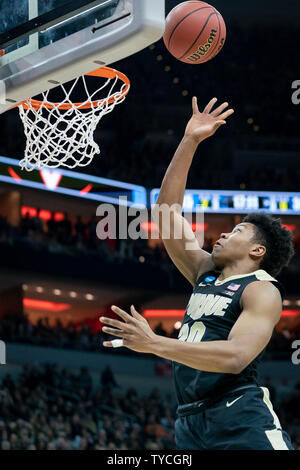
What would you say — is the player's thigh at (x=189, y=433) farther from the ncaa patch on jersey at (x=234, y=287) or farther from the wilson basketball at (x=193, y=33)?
the wilson basketball at (x=193, y=33)

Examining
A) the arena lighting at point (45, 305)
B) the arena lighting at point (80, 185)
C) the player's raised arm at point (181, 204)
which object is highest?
the arena lighting at point (80, 185)

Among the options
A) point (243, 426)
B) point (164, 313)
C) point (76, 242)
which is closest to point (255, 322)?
point (243, 426)

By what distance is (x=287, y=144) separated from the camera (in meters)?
17.8

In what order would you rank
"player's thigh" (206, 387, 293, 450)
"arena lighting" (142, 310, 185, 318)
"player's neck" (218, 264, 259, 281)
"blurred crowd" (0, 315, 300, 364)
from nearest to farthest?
1. "player's thigh" (206, 387, 293, 450)
2. "player's neck" (218, 264, 259, 281)
3. "blurred crowd" (0, 315, 300, 364)
4. "arena lighting" (142, 310, 185, 318)

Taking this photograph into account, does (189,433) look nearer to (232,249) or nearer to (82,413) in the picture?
(232,249)

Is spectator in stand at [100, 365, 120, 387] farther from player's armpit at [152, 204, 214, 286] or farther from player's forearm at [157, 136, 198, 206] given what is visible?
player's forearm at [157, 136, 198, 206]

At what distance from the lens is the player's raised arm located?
3.26 m

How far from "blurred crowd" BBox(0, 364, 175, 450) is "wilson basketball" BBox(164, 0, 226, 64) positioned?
703 cm

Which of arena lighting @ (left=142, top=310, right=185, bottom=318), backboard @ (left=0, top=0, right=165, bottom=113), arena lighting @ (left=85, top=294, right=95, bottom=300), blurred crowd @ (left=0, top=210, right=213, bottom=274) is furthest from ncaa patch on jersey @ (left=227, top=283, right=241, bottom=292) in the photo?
arena lighting @ (left=142, top=310, right=185, bottom=318)

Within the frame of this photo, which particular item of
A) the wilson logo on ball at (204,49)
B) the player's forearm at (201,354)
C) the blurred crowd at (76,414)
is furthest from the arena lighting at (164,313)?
the player's forearm at (201,354)

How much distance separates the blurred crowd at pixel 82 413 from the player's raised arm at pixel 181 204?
699 cm

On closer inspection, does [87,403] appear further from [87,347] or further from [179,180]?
[179,180]

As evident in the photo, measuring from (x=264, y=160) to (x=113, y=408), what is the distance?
814cm

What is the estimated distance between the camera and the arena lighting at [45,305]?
1630cm
